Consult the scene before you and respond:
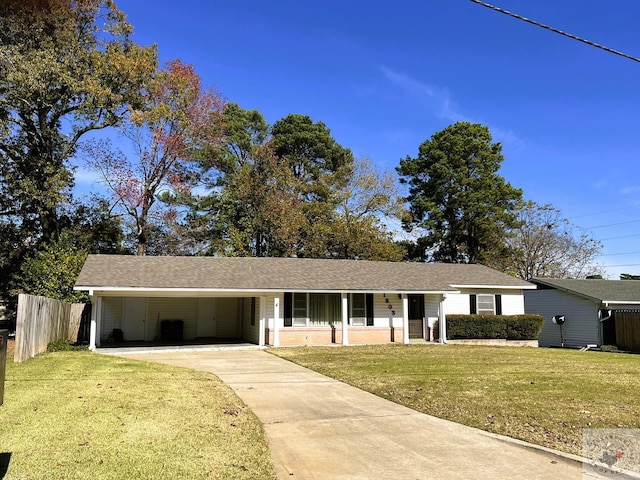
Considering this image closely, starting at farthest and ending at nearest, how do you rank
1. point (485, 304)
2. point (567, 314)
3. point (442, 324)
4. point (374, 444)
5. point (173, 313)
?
point (567, 314)
point (485, 304)
point (173, 313)
point (442, 324)
point (374, 444)

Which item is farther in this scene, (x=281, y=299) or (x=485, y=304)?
(x=485, y=304)

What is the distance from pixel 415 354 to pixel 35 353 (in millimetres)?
11195

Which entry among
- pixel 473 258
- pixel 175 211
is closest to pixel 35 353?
pixel 175 211

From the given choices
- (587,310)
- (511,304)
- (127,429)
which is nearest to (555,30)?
(127,429)

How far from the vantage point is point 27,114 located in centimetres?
2392

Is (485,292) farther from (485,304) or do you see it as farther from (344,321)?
(344,321)

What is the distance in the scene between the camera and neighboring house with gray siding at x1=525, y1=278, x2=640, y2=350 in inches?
854

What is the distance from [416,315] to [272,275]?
668 centimetres

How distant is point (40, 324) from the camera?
1388 centimetres

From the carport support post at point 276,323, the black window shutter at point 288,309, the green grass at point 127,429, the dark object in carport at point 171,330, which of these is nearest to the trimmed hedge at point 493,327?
the black window shutter at point 288,309

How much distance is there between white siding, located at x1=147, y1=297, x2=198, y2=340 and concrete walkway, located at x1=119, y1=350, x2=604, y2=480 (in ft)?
40.9

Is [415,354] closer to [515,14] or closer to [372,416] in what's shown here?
[372,416]

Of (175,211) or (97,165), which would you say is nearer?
(97,165)

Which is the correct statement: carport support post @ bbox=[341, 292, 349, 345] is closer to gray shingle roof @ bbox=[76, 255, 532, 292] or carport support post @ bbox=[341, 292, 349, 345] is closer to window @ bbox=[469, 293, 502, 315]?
gray shingle roof @ bbox=[76, 255, 532, 292]
